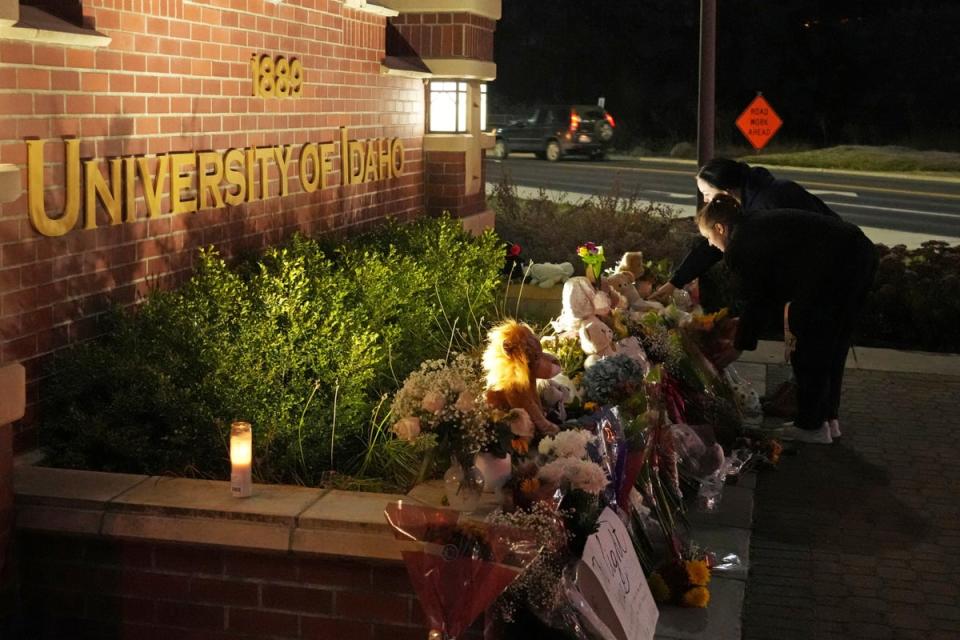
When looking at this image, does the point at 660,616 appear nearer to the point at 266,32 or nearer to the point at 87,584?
the point at 87,584

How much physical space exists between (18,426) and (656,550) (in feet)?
9.07

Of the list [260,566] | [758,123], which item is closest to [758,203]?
[260,566]

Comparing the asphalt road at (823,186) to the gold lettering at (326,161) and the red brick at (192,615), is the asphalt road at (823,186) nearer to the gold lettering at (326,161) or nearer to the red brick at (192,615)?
the gold lettering at (326,161)

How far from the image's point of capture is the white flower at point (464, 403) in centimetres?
481

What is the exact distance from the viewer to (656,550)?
19.7 ft

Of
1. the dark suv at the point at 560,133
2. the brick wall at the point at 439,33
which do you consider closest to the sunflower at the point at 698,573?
the brick wall at the point at 439,33

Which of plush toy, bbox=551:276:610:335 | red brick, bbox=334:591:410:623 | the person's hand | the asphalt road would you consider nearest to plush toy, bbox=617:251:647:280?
the person's hand

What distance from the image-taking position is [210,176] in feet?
23.4

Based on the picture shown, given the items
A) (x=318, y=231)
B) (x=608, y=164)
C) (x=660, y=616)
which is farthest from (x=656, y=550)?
(x=608, y=164)

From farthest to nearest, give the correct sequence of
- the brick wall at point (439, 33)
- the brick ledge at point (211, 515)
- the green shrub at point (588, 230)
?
the green shrub at point (588, 230) → the brick wall at point (439, 33) → the brick ledge at point (211, 515)

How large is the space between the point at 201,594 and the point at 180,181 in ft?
8.72

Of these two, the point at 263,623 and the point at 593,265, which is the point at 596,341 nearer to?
the point at 593,265

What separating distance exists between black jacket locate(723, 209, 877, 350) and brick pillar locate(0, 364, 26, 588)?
446 cm

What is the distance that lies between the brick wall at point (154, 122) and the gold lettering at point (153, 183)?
6 cm
